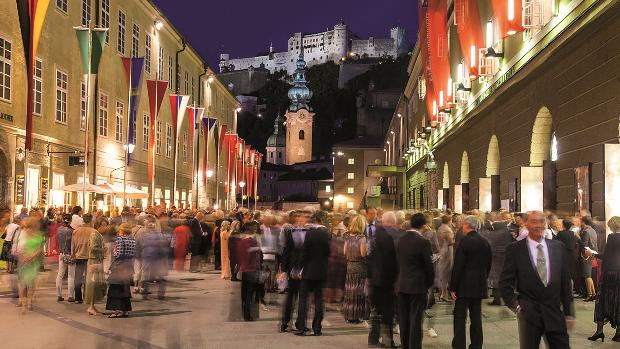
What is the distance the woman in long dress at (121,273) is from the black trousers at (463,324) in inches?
247

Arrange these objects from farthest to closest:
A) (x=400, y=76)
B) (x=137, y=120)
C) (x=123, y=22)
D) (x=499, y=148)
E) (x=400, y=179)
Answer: (x=400, y=76) < (x=400, y=179) < (x=137, y=120) < (x=123, y=22) < (x=499, y=148)

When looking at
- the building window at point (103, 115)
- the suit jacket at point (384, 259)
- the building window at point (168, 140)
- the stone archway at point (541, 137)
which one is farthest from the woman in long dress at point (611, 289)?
the building window at point (168, 140)

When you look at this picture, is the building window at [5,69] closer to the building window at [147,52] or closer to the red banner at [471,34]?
the red banner at [471,34]

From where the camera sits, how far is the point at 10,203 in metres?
24.0

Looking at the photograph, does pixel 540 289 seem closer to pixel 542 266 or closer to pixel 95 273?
pixel 542 266

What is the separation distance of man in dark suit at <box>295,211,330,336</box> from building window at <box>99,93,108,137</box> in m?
23.5

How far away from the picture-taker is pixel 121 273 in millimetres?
13312

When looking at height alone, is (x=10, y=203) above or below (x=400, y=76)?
below

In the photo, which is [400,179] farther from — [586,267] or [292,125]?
[292,125]

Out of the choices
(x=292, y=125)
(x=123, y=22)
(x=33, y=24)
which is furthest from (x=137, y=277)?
(x=292, y=125)

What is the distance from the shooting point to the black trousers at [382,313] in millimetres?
10766

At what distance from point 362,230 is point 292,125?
131 metres

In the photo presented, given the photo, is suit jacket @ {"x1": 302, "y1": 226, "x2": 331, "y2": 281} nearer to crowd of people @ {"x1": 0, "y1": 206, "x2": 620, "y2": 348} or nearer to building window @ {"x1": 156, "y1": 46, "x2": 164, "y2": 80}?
crowd of people @ {"x1": 0, "y1": 206, "x2": 620, "y2": 348}

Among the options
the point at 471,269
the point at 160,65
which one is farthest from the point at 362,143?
the point at 471,269
